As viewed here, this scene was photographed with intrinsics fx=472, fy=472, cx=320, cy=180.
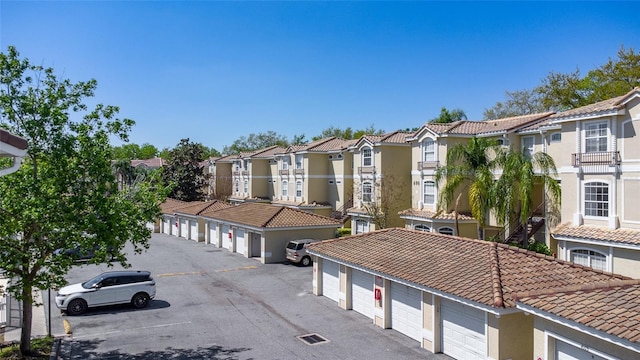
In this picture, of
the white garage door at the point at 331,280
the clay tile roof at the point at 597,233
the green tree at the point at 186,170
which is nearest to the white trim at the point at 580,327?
the white garage door at the point at 331,280

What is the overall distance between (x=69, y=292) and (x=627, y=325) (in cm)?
1984

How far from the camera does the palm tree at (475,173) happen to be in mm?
26078

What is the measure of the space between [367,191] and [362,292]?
70.5ft

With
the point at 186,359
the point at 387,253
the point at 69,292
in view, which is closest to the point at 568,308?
the point at 387,253

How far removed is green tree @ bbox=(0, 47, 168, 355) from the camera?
502 inches

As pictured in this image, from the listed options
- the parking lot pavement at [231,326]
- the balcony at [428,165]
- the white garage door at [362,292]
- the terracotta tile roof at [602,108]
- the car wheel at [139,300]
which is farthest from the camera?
the balcony at [428,165]

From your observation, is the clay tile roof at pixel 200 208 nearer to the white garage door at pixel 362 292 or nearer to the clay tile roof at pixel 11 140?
the white garage door at pixel 362 292

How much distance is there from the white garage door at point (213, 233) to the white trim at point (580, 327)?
3100 centimetres

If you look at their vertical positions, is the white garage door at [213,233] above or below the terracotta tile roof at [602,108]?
below

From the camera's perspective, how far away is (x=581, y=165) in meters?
22.8

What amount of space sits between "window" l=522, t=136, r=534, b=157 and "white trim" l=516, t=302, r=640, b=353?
62.8 feet

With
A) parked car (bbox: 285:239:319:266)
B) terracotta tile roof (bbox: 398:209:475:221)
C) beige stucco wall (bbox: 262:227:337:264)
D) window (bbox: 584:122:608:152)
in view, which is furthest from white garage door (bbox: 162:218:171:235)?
window (bbox: 584:122:608:152)

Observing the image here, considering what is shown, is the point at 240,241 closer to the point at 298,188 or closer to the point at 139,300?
the point at 139,300

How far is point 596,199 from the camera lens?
22344 mm
